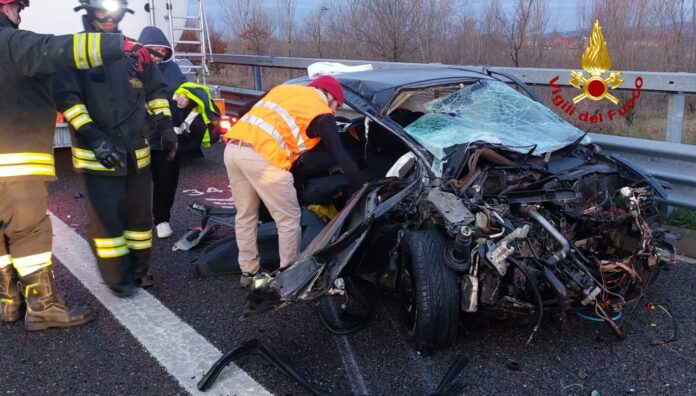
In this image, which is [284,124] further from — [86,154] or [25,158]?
[25,158]

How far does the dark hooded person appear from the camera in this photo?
4.75 metres

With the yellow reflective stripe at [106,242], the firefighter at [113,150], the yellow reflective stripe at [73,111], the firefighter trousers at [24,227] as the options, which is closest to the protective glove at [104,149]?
the firefighter at [113,150]

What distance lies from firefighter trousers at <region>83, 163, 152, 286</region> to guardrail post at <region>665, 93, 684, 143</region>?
3727 millimetres

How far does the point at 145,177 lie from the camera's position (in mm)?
4023

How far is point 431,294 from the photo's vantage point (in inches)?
111

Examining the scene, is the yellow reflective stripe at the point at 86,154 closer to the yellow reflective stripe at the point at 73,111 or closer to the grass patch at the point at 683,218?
the yellow reflective stripe at the point at 73,111

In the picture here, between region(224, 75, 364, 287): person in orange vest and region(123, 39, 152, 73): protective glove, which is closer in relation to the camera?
region(123, 39, 152, 73): protective glove

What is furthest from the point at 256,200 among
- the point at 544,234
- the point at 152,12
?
the point at 152,12

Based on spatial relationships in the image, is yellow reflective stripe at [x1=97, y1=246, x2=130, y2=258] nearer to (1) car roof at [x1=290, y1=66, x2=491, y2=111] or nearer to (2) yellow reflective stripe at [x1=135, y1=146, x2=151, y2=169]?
(2) yellow reflective stripe at [x1=135, y1=146, x2=151, y2=169]

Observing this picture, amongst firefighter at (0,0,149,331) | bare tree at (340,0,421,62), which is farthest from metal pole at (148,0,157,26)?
firefighter at (0,0,149,331)

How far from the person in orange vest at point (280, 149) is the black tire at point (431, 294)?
2.31 ft

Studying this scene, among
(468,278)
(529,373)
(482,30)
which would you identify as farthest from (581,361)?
(482,30)

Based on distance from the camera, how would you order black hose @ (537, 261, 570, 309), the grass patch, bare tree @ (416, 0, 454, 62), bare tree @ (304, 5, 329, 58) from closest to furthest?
1. black hose @ (537, 261, 570, 309)
2. the grass patch
3. bare tree @ (416, 0, 454, 62)
4. bare tree @ (304, 5, 329, 58)

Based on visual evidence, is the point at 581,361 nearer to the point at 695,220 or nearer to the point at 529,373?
the point at 529,373
